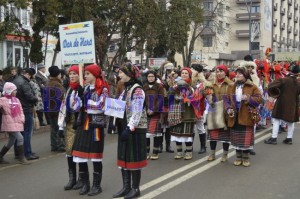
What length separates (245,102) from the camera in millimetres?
7887

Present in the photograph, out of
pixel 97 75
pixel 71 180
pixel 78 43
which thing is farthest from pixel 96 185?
pixel 78 43

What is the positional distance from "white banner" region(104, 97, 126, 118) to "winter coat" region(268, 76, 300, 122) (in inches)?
223

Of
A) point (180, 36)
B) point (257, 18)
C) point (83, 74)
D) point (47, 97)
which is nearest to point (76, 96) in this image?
point (83, 74)

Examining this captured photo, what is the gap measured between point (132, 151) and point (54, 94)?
4996mm

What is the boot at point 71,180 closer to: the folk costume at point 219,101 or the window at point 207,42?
the folk costume at point 219,101

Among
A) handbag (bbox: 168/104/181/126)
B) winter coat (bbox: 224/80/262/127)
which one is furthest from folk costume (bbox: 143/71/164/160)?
winter coat (bbox: 224/80/262/127)

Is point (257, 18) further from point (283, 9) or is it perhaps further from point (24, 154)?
point (24, 154)

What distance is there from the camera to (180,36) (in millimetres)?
28750

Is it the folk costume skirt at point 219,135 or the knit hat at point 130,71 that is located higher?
the knit hat at point 130,71

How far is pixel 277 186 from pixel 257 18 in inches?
2759

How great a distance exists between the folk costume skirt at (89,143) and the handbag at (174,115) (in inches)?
106

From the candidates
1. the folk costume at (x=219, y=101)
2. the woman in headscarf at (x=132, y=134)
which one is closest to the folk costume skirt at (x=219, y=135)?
the folk costume at (x=219, y=101)

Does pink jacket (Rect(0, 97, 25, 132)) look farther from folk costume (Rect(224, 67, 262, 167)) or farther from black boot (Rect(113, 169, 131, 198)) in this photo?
folk costume (Rect(224, 67, 262, 167))

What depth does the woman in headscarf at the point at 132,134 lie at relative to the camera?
19.3 feet
